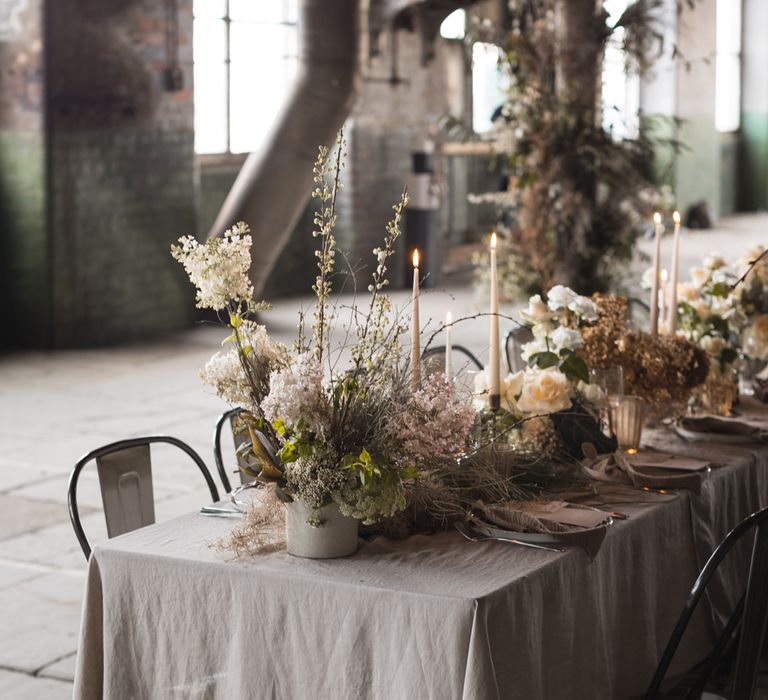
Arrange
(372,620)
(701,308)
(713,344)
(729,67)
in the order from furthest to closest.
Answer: (729,67) < (701,308) < (713,344) < (372,620)

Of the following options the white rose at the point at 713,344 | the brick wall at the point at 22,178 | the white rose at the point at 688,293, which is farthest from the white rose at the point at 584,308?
the brick wall at the point at 22,178

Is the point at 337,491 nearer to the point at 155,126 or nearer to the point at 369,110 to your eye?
the point at 155,126

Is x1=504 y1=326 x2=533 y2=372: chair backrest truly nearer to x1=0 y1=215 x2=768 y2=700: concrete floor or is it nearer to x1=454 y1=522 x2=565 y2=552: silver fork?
x1=0 y1=215 x2=768 y2=700: concrete floor

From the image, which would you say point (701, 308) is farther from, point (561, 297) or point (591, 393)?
point (591, 393)

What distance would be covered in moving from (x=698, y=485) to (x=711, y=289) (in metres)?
1.31

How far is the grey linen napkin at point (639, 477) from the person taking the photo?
2998mm

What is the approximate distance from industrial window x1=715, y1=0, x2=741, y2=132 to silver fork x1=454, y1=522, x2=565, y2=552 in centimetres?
1844

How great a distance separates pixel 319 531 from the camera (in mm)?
2438

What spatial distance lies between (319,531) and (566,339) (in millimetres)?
1012

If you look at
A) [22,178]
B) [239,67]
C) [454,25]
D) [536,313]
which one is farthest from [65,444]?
[454,25]

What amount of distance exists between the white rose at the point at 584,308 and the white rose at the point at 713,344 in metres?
0.62

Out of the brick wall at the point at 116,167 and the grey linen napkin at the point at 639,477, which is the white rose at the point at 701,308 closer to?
the grey linen napkin at the point at 639,477

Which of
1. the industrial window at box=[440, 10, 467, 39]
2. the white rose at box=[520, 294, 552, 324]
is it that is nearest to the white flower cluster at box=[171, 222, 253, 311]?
the white rose at box=[520, 294, 552, 324]

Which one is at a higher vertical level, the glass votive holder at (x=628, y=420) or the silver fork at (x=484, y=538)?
the glass votive holder at (x=628, y=420)
